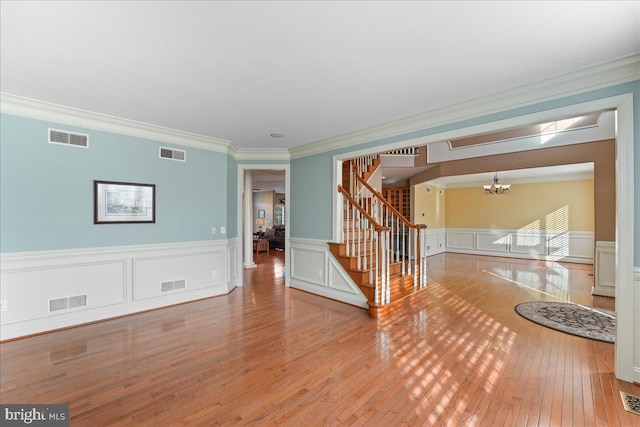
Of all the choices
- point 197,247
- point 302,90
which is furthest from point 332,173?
point 197,247

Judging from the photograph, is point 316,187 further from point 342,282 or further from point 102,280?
point 102,280

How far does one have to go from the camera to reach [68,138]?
136 inches

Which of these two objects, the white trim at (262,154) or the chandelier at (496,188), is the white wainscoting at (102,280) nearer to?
the white trim at (262,154)

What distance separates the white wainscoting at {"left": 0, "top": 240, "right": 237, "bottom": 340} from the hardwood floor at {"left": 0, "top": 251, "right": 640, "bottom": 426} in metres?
0.22

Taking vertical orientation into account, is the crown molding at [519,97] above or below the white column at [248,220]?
above

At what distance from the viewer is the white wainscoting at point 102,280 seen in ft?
10.3

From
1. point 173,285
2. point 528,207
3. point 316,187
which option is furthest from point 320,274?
point 528,207

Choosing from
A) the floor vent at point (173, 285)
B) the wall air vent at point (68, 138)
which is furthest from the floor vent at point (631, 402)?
the wall air vent at point (68, 138)

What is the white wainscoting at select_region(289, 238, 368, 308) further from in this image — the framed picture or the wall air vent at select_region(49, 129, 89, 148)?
the wall air vent at select_region(49, 129, 89, 148)

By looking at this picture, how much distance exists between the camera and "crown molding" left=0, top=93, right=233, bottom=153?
122 inches

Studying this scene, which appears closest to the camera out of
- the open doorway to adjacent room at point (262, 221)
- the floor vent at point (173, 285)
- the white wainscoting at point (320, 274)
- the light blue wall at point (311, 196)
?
the floor vent at point (173, 285)

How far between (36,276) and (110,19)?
10.2 feet

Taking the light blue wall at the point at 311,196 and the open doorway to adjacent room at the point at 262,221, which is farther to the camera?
the open doorway to adjacent room at the point at 262,221

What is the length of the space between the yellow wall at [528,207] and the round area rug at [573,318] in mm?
5542
